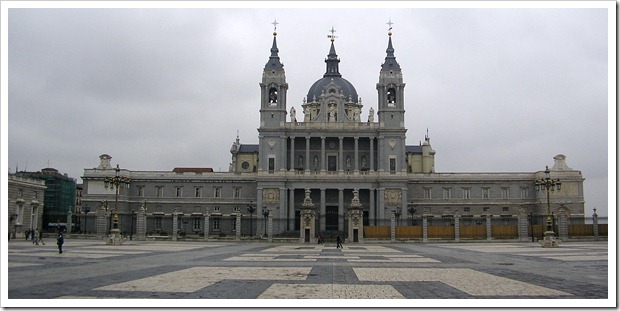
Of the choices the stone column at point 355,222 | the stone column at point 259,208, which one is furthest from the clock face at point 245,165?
the stone column at point 355,222

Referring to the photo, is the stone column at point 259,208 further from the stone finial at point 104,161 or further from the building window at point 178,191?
the stone finial at point 104,161

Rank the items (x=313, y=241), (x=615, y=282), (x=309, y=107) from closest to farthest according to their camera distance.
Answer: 1. (x=615, y=282)
2. (x=313, y=241)
3. (x=309, y=107)

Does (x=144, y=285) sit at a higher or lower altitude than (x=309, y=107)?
lower

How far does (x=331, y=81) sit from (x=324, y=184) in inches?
945

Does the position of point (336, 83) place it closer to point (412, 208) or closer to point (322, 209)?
point (322, 209)

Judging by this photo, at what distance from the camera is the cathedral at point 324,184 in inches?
3499

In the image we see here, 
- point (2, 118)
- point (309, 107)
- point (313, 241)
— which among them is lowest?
point (313, 241)

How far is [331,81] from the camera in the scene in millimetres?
106750

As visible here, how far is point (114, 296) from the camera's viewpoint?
664 inches

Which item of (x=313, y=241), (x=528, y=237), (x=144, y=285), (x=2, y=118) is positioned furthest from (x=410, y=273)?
(x=528, y=237)

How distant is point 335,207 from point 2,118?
7647cm

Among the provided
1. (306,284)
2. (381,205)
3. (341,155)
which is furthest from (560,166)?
(306,284)

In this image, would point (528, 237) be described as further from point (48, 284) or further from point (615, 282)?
point (48, 284)

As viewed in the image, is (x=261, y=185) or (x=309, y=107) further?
(x=309, y=107)
